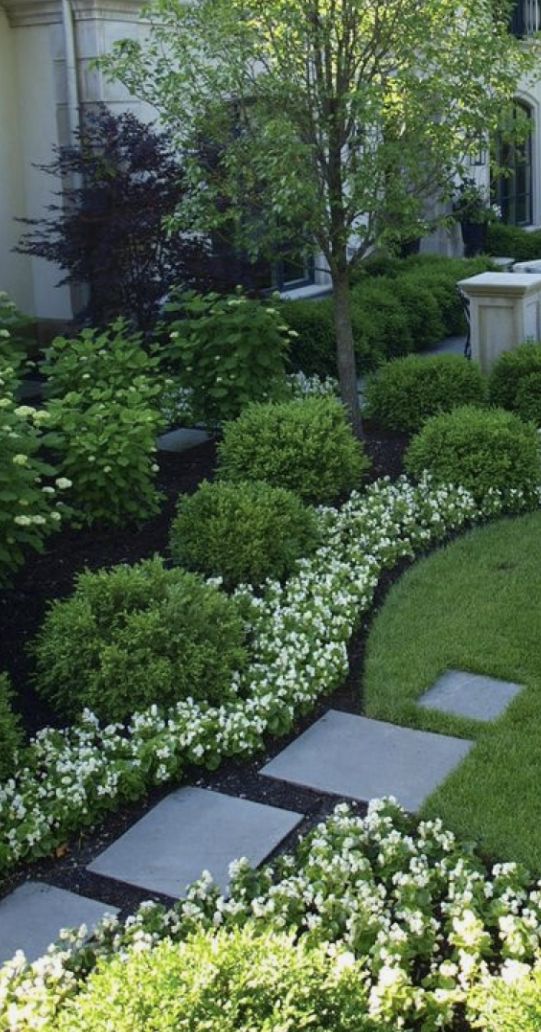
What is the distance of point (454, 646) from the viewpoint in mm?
5613

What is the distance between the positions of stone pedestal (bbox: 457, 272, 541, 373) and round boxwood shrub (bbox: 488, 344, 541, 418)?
0.61 m

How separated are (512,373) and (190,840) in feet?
18.2

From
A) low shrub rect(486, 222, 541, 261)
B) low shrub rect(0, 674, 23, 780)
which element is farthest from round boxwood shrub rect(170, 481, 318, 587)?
low shrub rect(486, 222, 541, 261)

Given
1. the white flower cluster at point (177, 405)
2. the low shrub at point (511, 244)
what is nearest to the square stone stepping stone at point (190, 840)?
the white flower cluster at point (177, 405)

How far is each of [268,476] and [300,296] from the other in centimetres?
674

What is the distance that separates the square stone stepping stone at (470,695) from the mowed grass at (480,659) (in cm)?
4

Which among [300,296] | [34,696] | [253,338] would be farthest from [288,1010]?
[300,296]

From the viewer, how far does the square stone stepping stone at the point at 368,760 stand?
14.8ft

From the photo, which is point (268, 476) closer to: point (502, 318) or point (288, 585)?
point (288, 585)

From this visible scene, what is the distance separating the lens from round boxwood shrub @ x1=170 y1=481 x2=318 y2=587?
6.17m

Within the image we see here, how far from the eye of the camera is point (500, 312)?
9.70 meters

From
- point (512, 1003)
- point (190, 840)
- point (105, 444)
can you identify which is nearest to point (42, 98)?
point (105, 444)

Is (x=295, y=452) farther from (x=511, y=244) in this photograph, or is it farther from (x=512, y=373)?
(x=511, y=244)

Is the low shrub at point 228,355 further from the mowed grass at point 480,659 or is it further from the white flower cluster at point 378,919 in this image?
the white flower cluster at point 378,919
